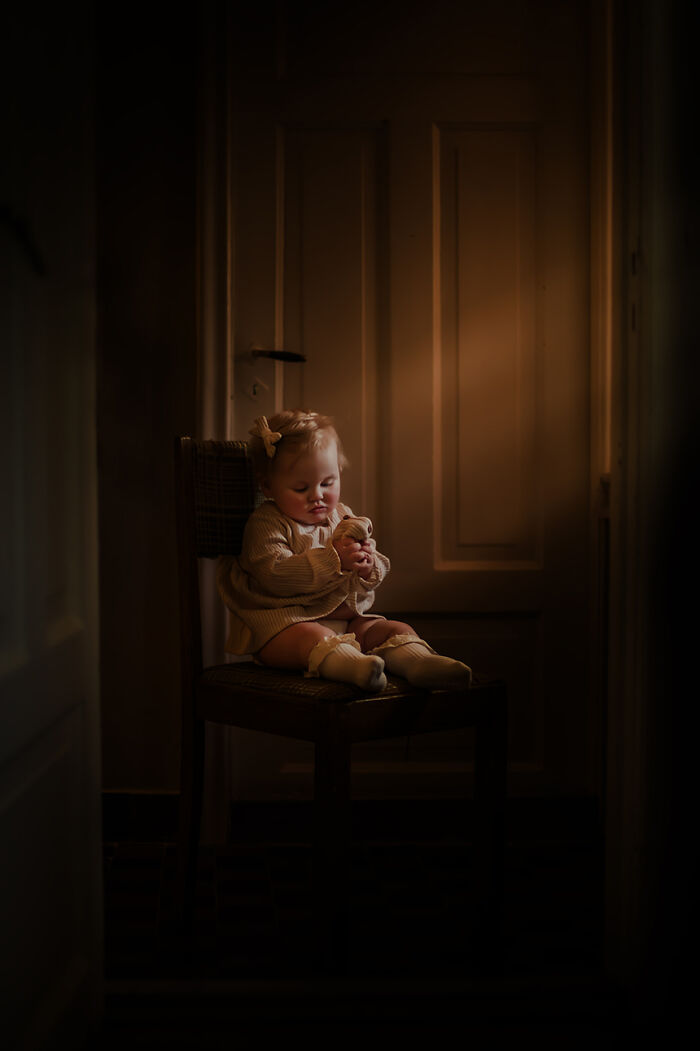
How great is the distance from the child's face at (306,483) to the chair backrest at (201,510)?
11cm

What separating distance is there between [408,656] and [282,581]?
0.95 ft

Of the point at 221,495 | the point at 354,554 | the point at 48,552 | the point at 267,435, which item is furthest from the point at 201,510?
the point at 48,552

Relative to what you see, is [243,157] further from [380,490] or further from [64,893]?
[64,893]

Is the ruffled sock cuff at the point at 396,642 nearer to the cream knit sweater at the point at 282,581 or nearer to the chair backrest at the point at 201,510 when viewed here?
the cream knit sweater at the point at 282,581

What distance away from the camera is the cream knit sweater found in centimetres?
196

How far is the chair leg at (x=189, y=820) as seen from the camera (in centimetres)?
196

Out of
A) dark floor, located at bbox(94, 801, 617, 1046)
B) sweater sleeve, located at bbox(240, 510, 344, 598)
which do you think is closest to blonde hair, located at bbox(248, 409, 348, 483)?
sweater sleeve, located at bbox(240, 510, 344, 598)

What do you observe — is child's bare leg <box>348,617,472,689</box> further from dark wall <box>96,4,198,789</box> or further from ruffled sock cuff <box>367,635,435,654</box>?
dark wall <box>96,4,198,789</box>

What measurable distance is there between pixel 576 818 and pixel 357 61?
1.97 m

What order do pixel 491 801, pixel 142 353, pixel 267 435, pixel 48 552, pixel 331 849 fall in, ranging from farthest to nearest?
1. pixel 142 353
2. pixel 267 435
3. pixel 491 801
4. pixel 331 849
5. pixel 48 552

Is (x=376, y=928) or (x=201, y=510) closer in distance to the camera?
(x=376, y=928)

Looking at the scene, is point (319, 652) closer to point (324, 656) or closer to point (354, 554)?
point (324, 656)

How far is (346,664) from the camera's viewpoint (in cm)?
179

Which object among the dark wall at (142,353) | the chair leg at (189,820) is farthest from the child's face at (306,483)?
the dark wall at (142,353)
